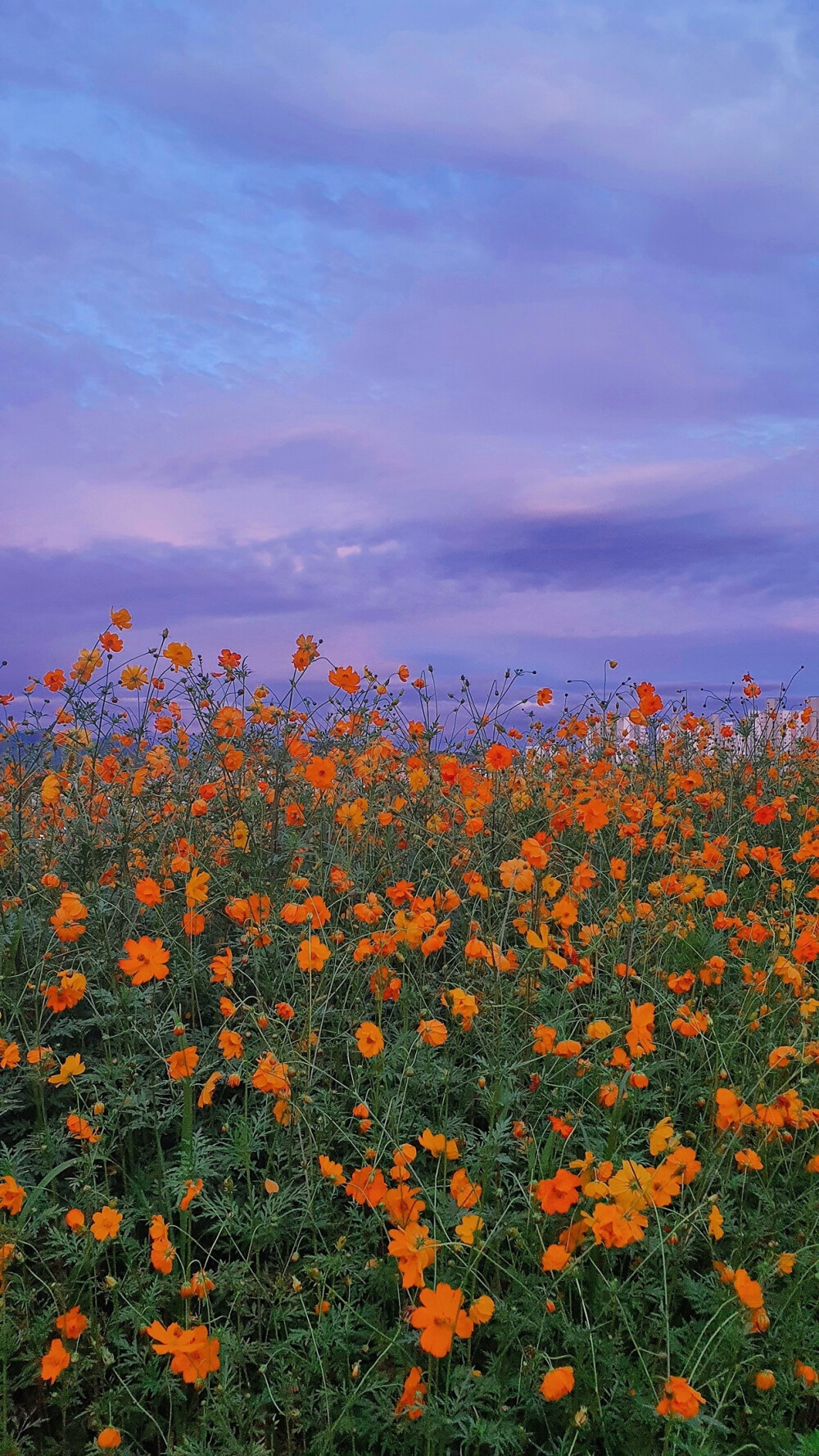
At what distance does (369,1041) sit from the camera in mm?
2289

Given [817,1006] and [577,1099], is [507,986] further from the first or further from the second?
[817,1006]

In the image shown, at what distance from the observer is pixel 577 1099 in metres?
2.74

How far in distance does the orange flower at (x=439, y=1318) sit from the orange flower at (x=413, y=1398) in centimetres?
17

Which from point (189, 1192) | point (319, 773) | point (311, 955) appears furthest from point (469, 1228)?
point (319, 773)

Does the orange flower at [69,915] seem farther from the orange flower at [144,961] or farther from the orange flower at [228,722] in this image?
the orange flower at [228,722]

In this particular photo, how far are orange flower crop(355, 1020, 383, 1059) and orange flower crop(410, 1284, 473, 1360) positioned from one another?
0.62 meters

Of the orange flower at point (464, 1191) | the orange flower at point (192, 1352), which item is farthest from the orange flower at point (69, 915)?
the orange flower at point (464, 1191)

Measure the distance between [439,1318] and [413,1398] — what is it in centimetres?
26

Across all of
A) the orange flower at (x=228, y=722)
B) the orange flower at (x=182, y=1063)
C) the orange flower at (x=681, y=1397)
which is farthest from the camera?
the orange flower at (x=228, y=722)

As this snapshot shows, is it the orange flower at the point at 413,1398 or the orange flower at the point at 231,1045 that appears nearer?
the orange flower at the point at 413,1398

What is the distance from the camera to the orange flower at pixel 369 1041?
2.22m

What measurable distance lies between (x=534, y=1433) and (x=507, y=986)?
1.16m

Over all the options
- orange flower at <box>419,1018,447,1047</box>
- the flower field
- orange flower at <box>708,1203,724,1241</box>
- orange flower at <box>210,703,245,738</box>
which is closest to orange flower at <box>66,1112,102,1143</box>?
the flower field

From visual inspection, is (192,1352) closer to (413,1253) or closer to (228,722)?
(413,1253)
